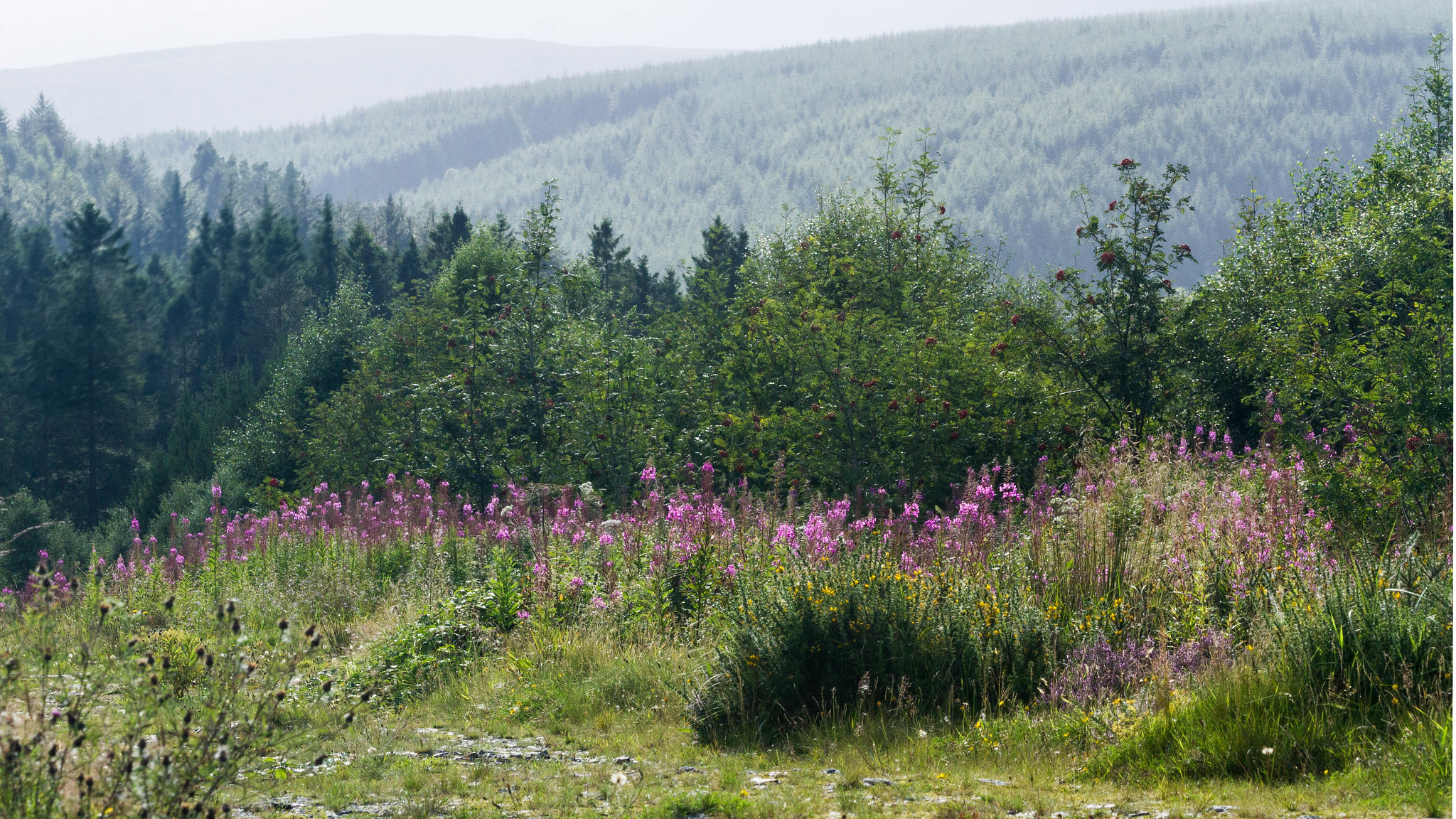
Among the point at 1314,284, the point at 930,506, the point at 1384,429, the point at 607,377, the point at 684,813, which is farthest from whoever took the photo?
the point at 607,377

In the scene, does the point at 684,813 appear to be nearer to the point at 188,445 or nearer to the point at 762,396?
the point at 762,396

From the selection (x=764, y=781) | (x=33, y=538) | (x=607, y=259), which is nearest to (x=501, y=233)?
(x=607, y=259)

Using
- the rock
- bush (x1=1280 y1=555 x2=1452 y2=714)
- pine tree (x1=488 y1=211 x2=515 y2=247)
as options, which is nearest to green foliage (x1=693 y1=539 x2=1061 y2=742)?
the rock

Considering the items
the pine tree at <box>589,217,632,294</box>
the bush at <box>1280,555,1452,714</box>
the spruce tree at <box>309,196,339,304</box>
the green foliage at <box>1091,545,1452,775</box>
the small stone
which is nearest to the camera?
the green foliage at <box>1091,545,1452,775</box>

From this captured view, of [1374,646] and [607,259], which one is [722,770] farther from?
[607,259]

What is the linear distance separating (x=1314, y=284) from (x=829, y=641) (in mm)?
11029

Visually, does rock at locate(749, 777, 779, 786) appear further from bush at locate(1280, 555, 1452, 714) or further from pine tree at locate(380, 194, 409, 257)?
pine tree at locate(380, 194, 409, 257)

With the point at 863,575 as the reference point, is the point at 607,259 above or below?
below

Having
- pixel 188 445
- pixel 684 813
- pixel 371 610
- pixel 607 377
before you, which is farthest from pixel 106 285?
pixel 684 813

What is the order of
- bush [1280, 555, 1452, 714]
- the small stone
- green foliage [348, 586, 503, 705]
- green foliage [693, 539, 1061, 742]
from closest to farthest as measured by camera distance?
bush [1280, 555, 1452, 714], the small stone, green foliage [693, 539, 1061, 742], green foliage [348, 586, 503, 705]

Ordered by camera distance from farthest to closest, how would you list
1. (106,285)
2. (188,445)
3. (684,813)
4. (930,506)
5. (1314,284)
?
(106,285)
(188,445)
(1314,284)
(930,506)
(684,813)

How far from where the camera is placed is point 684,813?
4.82 m

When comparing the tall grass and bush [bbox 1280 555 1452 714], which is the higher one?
bush [bbox 1280 555 1452 714]

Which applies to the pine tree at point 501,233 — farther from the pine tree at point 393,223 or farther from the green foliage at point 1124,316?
the pine tree at point 393,223
